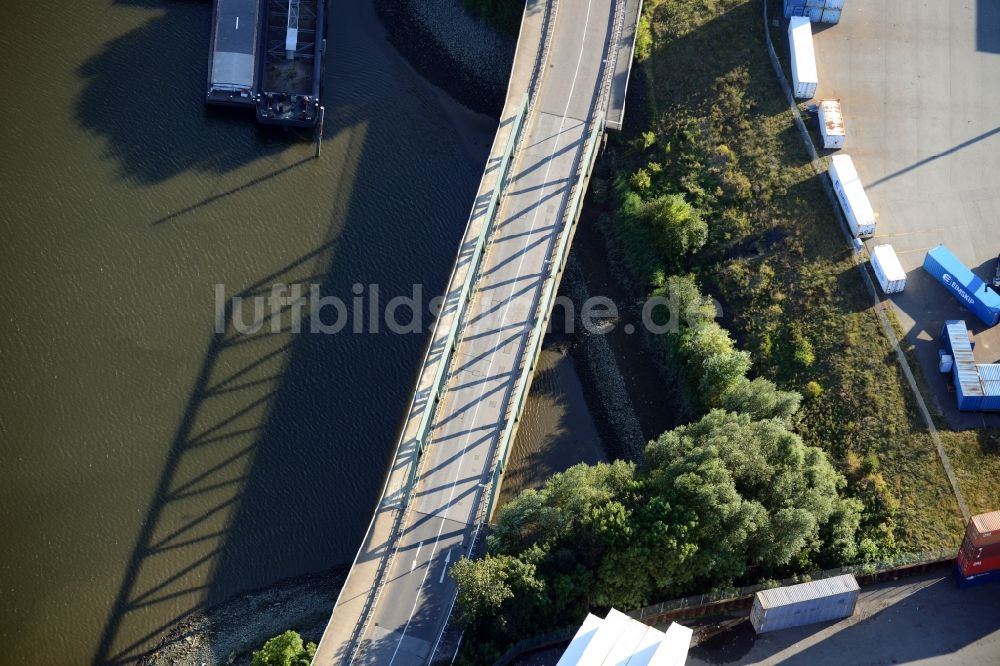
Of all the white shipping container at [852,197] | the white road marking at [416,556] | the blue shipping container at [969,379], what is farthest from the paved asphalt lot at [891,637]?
the white shipping container at [852,197]

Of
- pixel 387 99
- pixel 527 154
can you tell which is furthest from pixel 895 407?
pixel 387 99

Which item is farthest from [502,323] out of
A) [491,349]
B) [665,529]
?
[665,529]

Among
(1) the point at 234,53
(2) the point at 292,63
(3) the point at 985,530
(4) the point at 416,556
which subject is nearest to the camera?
(3) the point at 985,530

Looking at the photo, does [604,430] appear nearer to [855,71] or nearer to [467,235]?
[467,235]

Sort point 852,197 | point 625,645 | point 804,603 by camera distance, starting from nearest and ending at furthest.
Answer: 1. point 625,645
2. point 804,603
3. point 852,197

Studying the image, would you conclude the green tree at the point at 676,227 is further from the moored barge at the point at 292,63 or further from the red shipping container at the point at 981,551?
the red shipping container at the point at 981,551

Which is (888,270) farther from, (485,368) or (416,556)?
(416,556)
